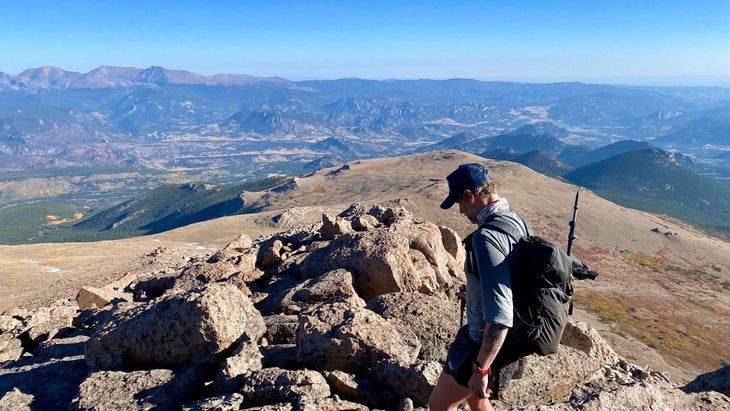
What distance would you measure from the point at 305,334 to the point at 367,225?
11.3m

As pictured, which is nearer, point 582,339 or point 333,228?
point 582,339

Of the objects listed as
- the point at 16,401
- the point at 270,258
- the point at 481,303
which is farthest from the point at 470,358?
the point at 270,258

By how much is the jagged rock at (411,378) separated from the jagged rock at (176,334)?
3.25m

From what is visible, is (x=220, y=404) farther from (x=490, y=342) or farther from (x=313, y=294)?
(x=313, y=294)

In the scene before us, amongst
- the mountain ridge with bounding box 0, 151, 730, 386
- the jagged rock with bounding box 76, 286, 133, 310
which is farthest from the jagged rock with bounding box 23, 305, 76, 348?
the mountain ridge with bounding box 0, 151, 730, 386

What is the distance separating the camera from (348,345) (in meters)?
8.95

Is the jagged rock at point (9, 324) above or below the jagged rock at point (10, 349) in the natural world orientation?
below

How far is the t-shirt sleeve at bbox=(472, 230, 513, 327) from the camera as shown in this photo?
5867 millimetres

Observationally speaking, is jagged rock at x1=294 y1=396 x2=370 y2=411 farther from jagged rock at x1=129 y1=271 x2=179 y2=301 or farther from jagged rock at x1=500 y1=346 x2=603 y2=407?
jagged rock at x1=129 y1=271 x2=179 y2=301

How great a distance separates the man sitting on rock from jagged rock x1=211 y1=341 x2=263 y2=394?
11.9ft

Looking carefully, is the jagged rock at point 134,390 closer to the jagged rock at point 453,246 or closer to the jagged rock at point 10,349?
the jagged rock at point 10,349

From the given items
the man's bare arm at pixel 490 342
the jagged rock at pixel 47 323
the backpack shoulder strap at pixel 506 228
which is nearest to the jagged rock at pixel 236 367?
the man's bare arm at pixel 490 342

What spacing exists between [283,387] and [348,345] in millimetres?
1619

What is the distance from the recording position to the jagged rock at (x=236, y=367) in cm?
829
